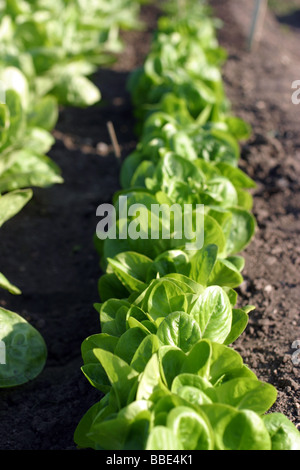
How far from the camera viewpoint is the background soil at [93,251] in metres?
2.24

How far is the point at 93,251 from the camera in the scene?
10.8 feet

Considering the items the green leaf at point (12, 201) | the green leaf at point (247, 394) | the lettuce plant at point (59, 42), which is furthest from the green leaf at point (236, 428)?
the lettuce plant at point (59, 42)

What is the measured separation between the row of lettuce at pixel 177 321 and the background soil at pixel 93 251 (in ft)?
0.91

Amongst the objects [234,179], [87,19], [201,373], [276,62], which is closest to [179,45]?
[87,19]

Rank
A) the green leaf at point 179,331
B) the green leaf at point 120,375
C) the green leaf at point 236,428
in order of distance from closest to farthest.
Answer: the green leaf at point 236,428 < the green leaf at point 120,375 < the green leaf at point 179,331

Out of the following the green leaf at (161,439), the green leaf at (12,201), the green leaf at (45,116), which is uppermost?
the green leaf at (161,439)

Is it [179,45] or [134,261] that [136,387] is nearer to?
[134,261]

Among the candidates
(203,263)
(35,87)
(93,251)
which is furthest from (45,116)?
(203,263)

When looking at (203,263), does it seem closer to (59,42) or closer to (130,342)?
(130,342)

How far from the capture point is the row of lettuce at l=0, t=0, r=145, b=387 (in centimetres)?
238

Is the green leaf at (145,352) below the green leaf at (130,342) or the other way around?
the other way around

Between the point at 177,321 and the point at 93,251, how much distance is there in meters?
1.51

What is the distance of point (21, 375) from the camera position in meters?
2.34

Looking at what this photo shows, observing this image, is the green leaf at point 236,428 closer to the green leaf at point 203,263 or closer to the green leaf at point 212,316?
the green leaf at point 212,316
